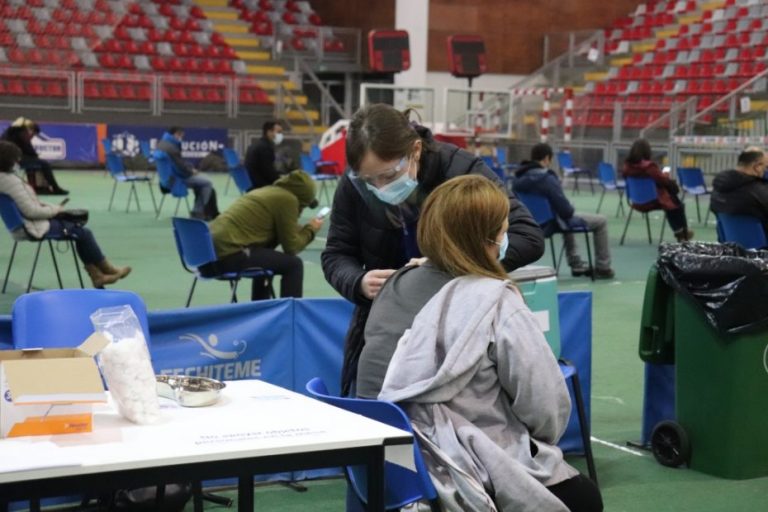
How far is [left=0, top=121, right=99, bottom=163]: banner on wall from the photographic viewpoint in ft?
73.9

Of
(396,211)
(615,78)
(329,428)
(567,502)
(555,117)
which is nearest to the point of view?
(329,428)

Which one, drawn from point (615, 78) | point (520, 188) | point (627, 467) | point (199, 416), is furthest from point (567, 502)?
point (615, 78)

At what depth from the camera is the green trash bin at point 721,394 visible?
4.64m

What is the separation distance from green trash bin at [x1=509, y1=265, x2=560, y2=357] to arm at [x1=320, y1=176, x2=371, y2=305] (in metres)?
0.65

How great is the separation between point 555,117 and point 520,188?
14.1 meters

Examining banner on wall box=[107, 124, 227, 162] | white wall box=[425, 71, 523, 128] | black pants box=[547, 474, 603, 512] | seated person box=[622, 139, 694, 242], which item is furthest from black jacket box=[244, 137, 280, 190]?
white wall box=[425, 71, 523, 128]

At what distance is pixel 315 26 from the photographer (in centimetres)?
2877

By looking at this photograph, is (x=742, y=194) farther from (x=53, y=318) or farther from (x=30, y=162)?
(x=30, y=162)

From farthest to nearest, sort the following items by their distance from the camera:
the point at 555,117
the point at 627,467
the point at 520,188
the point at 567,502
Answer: the point at 555,117
the point at 520,188
the point at 627,467
the point at 567,502

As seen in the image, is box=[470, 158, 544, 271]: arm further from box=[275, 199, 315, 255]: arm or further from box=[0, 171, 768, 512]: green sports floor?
box=[275, 199, 315, 255]: arm

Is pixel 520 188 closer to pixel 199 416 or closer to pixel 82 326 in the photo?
pixel 82 326

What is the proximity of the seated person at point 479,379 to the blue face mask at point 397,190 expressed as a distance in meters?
0.53

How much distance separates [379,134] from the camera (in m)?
3.43

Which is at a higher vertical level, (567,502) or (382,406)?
(382,406)
